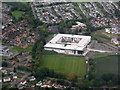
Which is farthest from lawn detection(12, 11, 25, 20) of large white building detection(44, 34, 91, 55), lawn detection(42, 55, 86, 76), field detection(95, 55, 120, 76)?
field detection(95, 55, 120, 76)

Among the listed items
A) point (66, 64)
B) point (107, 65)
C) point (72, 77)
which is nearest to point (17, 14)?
point (66, 64)

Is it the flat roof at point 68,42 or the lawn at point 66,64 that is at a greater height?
the flat roof at point 68,42

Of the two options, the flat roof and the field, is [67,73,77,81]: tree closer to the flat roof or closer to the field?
the field

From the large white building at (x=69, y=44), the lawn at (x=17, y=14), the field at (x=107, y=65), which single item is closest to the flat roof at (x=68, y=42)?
the large white building at (x=69, y=44)

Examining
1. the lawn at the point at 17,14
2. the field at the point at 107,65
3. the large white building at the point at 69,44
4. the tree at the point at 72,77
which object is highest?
the lawn at the point at 17,14

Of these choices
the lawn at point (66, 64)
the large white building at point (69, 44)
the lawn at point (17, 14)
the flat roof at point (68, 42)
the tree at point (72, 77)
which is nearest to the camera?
the tree at point (72, 77)

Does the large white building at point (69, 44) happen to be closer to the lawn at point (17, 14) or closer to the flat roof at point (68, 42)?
the flat roof at point (68, 42)

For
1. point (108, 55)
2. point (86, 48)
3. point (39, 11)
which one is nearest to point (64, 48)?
point (86, 48)
